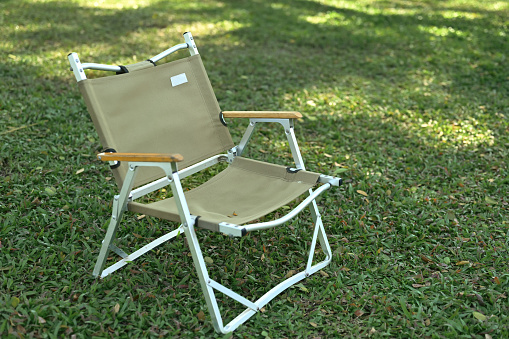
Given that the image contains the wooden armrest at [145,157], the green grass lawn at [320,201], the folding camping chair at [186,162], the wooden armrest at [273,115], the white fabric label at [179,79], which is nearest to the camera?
the wooden armrest at [145,157]

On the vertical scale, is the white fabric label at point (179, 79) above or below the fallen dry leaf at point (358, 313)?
above

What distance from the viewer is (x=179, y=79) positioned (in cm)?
302

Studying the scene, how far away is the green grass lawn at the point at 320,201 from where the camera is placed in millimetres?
2555

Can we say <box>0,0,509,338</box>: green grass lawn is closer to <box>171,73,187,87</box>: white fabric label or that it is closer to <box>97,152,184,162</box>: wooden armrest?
<box>97,152,184,162</box>: wooden armrest

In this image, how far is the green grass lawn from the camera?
255 centimetres

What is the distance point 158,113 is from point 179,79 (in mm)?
267

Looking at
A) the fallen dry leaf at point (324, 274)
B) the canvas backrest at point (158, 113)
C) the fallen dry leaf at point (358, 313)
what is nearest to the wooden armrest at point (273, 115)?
the canvas backrest at point (158, 113)

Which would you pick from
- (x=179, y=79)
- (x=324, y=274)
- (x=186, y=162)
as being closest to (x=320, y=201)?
(x=324, y=274)

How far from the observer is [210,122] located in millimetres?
3123

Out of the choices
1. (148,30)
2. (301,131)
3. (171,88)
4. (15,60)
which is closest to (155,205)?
(171,88)

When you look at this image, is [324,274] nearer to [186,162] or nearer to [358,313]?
[358,313]

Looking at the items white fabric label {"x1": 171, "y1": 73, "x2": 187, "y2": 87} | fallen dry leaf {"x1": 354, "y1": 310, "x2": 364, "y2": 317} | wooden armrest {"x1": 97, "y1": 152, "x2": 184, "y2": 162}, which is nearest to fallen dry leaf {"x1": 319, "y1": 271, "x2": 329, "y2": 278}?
fallen dry leaf {"x1": 354, "y1": 310, "x2": 364, "y2": 317}

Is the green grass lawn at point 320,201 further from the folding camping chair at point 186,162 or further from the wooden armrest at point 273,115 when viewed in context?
the wooden armrest at point 273,115

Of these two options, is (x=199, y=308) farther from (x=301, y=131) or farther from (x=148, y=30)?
(x=148, y=30)
